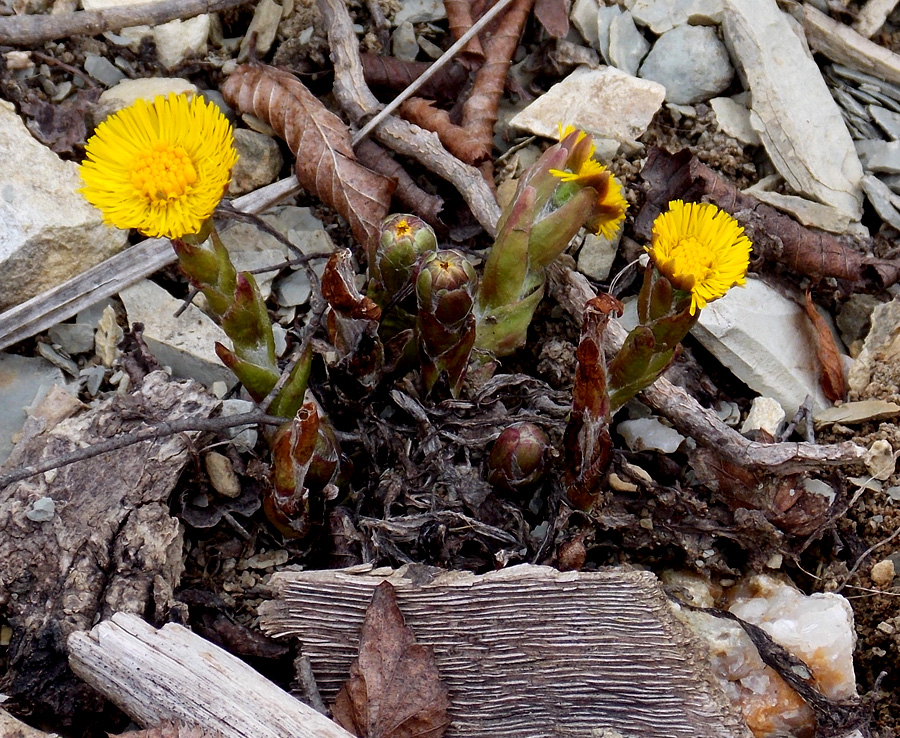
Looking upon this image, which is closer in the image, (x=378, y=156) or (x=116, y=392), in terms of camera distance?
(x=116, y=392)

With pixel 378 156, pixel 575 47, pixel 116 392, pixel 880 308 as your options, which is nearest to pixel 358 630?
pixel 116 392

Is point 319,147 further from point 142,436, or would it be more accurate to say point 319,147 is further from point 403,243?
point 142,436

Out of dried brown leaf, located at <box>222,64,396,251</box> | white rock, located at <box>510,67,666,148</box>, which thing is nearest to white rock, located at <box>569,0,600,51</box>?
white rock, located at <box>510,67,666,148</box>

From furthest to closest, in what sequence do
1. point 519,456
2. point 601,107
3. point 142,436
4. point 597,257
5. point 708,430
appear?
point 601,107
point 597,257
point 708,430
point 519,456
point 142,436

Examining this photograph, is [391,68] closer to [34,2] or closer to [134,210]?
[34,2]

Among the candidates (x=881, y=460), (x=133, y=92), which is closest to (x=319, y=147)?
(x=133, y=92)
